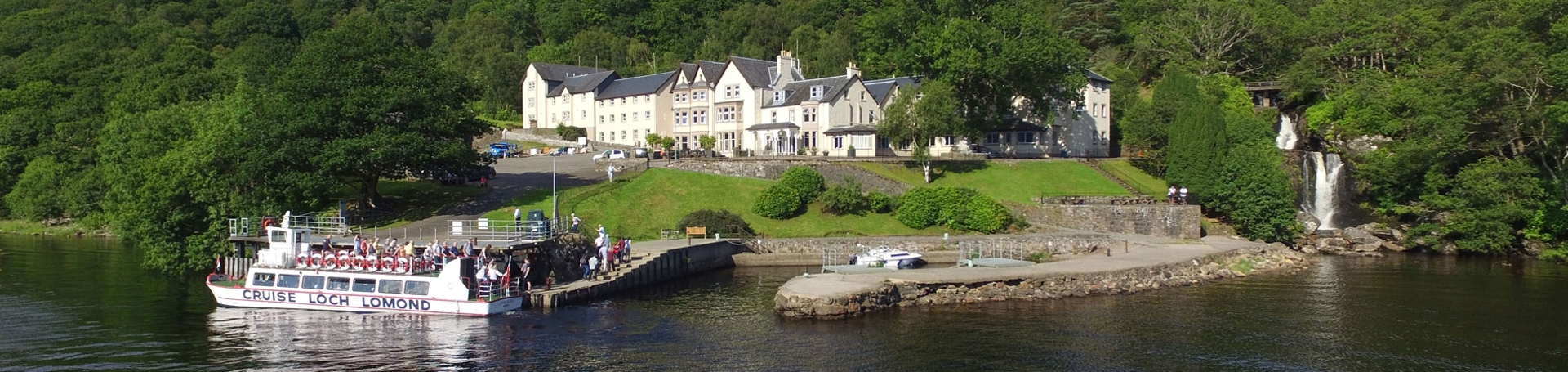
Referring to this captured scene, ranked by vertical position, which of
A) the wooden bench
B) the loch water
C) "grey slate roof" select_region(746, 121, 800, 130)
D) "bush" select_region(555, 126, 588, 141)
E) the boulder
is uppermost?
"bush" select_region(555, 126, 588, 141)

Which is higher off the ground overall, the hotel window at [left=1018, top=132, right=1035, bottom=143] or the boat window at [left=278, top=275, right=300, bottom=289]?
the hotel window at [left=1018, top=132, right=1035, bottom=143]

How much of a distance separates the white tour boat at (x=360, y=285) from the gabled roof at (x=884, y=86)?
48.2 meters

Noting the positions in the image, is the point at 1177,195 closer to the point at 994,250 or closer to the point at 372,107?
the point at 994,250

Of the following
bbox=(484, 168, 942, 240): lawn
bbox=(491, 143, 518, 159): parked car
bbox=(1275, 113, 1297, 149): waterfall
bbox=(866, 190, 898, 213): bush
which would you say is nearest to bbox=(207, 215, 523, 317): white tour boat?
bbox=(484, 168, 942, 240): lawn

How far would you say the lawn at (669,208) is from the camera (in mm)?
61062

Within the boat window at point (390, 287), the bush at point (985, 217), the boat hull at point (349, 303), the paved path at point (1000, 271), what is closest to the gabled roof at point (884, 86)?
the bush at point (985, 217)

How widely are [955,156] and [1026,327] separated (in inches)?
1657

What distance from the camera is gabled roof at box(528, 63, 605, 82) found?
389ft

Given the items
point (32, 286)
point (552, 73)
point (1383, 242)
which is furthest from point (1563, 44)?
point (552, 73)

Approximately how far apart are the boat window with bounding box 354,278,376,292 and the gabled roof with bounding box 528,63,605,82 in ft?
255

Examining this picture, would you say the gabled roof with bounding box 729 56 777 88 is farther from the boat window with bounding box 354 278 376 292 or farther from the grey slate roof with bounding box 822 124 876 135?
the boat window with bounding box 354 278 376 292

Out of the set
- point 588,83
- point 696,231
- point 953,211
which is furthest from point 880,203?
point 588,83

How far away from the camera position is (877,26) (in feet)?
259

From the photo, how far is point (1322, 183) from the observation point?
72.6 meters
